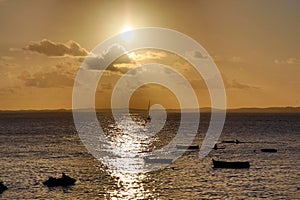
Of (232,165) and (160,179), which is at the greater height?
(232,165)

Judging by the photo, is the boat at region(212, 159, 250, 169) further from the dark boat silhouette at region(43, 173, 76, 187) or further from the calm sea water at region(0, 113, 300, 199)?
the dark boat silhouette at region(43, 173, 76, 187)

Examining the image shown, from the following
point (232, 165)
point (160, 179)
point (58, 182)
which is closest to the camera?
point (58, 182)

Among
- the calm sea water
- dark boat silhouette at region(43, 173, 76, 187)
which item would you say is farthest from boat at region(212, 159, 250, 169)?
dark boat silhouette at region(43, 173, 76, 187)

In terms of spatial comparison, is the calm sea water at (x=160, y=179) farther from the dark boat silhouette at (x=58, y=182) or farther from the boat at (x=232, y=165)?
the boat at (x=232, y=165)

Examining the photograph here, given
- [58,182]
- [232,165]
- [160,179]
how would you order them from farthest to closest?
[232,165], [160,179], [58,182]

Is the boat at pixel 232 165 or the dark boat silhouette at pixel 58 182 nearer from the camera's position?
the dark boat silhouette at pixel 58 182

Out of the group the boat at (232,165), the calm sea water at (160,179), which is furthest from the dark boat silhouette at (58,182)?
the boat at (232,165)

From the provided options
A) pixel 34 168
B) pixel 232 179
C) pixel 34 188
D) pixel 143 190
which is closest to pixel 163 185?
pixel 143 190

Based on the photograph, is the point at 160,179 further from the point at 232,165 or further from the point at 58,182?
the point at 232,165

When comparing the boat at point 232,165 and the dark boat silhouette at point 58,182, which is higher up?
the boat at point 232,165

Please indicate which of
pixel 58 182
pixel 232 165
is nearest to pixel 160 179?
pixel 58 182

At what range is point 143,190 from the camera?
77812mm

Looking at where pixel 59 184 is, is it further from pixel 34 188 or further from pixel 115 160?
pixel 115 160

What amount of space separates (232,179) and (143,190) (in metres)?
19.5
